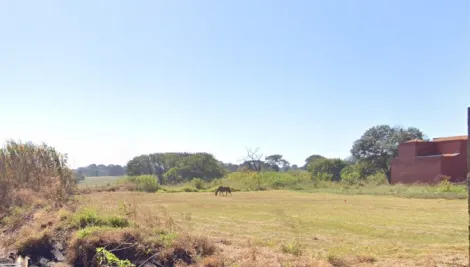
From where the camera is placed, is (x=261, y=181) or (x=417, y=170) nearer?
(x=417, y=170)

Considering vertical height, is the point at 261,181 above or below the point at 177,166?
below

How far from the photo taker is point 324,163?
7881 cm

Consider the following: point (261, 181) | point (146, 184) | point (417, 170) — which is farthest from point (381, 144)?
point (146, 184)

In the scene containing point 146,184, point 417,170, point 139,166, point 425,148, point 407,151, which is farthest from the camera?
point 139,166

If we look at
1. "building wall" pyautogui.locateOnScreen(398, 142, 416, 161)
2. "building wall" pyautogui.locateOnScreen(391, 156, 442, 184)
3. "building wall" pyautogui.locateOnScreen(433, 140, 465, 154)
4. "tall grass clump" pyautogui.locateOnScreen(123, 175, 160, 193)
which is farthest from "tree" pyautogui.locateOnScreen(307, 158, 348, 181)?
"tall grass clump" pyautogui.locateOnScreen(123, 175, 160, 193)

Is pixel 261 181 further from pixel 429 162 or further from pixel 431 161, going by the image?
pixel 431 161

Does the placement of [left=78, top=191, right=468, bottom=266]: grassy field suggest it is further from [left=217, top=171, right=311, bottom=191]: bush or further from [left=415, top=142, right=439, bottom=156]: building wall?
[left=415, top=142, right=439, bottom=156]: building wall

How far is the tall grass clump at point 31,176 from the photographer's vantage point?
A: 1616cm

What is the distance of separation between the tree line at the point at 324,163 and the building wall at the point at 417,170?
217 inches

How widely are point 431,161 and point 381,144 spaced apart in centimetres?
2150

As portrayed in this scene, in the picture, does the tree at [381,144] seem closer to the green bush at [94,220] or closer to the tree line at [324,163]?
the tree line at [324,163]

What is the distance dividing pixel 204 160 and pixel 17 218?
227ft

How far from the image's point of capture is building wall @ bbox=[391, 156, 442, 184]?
4294cm

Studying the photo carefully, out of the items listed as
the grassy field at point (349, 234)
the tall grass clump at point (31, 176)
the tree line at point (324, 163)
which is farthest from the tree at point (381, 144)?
the tall grass clump at point (31, 176)
